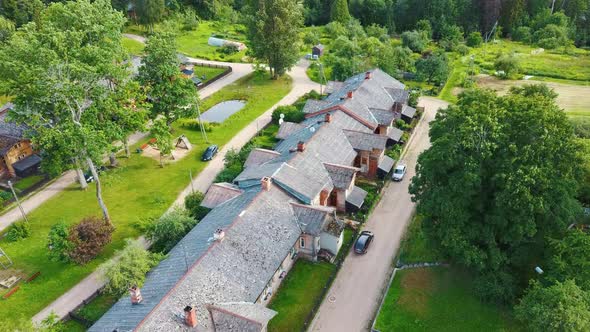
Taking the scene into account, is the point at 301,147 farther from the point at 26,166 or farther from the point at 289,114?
the point at 26,166

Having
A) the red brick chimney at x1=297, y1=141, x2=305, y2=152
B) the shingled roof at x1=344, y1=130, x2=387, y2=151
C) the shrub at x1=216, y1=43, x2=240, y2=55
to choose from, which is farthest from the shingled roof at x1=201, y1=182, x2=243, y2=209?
the shrub at x1=216, y1=43, x2=240, y2=55

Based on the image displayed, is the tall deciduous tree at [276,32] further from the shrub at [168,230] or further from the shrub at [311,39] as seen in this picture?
the shrub at [168,230]

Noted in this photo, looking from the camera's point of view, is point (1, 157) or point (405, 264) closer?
point (405, 264)

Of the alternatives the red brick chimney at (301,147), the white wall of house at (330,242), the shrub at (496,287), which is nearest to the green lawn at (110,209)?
the red brick chimney at (301,147)

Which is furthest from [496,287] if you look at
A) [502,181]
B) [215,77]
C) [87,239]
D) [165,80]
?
[215,77]

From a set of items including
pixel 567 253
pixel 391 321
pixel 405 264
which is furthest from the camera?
pixel 405 264

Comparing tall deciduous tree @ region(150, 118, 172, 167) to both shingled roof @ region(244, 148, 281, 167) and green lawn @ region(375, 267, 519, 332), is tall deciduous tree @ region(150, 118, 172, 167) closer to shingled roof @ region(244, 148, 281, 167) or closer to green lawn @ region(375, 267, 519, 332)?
shingled roof @ region(244, 148, 281, 167)

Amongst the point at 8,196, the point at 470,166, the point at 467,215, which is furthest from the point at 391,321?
the point at 8,196

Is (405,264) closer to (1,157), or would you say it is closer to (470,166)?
(470,166)
